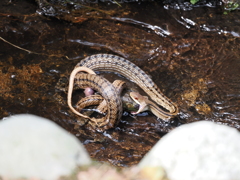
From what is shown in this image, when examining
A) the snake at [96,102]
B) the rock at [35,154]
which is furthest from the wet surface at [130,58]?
the rock at [35,154]

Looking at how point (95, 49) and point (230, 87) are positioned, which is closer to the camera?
point (230, 87)

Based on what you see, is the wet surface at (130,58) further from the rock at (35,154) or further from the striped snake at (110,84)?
the rock at (35,154)

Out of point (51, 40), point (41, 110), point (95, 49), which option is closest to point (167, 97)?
point (95, 49)

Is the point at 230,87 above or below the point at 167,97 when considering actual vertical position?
above

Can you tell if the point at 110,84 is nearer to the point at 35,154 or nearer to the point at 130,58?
the point at 130,58

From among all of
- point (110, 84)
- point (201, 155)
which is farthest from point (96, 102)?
point (201, 155)

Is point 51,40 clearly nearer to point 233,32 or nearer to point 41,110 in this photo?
point 41,110

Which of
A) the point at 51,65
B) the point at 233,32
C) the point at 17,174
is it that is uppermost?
Result: the point at 233,32
